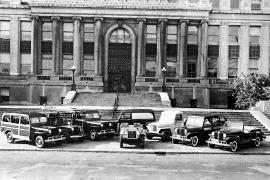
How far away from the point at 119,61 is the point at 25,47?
11685 mm

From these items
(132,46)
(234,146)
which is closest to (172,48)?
(132,46)

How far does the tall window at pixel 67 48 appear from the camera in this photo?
43750 mm

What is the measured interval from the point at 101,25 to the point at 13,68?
39.6 feet

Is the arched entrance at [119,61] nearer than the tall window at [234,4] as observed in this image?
Yes

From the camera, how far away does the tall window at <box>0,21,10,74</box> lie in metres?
44.7

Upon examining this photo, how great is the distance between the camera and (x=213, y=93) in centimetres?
4328

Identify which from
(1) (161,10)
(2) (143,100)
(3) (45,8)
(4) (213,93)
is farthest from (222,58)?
(3) (45,8)

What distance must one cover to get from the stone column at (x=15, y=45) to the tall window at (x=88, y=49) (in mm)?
8145

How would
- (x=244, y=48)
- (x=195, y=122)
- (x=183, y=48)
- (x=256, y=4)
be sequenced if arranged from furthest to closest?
(x=256, y=4) < (x=244, y=48) < (x=183, y=48) < (x=195, y=122)

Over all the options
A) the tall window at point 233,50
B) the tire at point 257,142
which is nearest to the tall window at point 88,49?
the tall window at point 233,50

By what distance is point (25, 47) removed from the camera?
44688mm

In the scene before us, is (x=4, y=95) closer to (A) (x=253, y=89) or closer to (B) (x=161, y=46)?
(B) (x=161, y=46)

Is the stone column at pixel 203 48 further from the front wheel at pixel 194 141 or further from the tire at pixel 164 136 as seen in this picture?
the front wheel at pixel 194 141

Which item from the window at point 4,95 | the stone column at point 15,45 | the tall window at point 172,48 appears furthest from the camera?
the stone column at point 15,45
